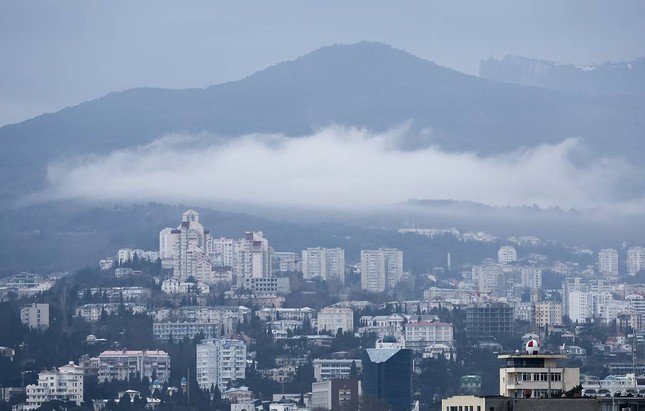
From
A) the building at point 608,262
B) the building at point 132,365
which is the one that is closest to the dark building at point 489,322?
the building at point 132,365

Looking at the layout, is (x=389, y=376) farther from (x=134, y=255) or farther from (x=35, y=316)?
(x=134, y=255)

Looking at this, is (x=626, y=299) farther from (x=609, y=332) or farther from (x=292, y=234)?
(x=292, y=234)

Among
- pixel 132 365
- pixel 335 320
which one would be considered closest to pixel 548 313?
pixel 335 320

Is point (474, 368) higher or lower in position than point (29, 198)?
lower

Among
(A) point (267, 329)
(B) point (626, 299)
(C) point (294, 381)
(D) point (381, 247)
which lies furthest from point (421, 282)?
(C) point (294, 381)

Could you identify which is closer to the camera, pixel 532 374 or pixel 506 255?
pixel 532 374

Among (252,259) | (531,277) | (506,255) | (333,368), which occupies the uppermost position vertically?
(506,255)

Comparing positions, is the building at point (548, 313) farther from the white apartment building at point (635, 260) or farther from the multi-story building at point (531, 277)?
the white apartment building at point (635, 260)
